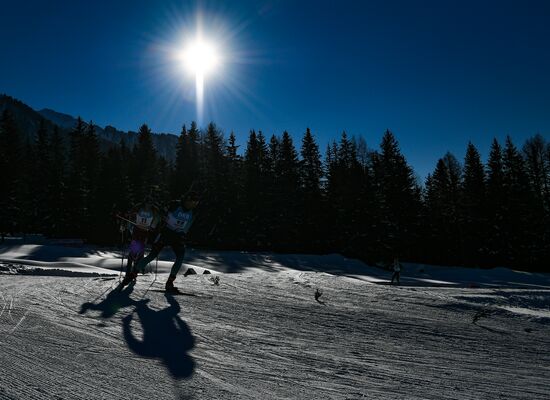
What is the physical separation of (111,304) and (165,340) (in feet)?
6.40

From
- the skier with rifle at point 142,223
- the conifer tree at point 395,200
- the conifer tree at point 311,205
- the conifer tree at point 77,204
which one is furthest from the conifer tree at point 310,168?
the skier with rifle at point 142,223

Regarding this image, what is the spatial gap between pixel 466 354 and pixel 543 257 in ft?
151

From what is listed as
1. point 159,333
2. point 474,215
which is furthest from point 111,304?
point 474,215

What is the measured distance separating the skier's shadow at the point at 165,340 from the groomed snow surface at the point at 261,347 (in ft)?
0.03

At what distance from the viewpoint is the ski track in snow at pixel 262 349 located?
2.13 meters

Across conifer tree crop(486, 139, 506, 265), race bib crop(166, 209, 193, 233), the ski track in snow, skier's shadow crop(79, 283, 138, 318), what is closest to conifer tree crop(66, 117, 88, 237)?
race bib crop(166, 209, 193, 233)

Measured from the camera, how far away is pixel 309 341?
10.6ft

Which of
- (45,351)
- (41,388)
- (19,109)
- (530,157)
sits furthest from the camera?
(19,109)

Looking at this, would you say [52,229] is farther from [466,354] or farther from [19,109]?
[19,109]

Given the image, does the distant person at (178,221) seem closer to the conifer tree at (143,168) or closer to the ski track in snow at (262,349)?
the ski track in snow at (262,349)

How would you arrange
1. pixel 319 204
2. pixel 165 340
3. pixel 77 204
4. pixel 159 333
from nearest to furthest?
pixel 165 340 < pixel 159 333 < pixel 77 204 < pixel 319 204

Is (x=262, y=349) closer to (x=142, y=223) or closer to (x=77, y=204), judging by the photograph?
(x=142, y=223)

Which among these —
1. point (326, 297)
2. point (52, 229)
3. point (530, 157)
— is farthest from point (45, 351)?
point (530, 157)

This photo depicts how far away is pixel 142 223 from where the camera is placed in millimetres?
7605
